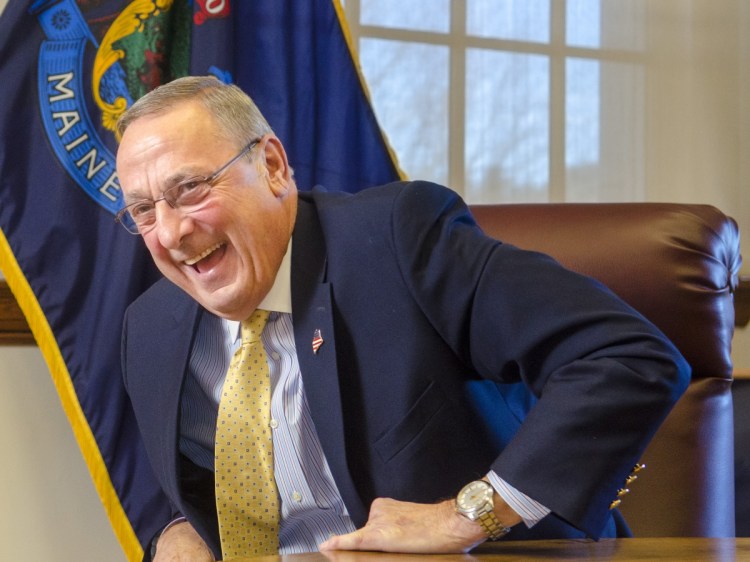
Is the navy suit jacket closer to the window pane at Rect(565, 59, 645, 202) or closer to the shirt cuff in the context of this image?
the shirt cuff

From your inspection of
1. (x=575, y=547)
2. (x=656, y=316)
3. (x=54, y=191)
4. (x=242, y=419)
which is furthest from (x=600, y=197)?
(x=575, y=547)

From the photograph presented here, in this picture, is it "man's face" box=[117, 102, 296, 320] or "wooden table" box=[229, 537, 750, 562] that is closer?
"wooden table" box=[229, 537, 750, 562]

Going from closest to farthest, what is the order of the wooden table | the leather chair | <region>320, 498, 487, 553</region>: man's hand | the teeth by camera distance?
the wooden table → <region>320, 498, 487, 553</region>: man's hand → the teeth → the leather chair

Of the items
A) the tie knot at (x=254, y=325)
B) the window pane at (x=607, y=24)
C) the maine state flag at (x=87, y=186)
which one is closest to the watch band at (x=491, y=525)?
the tie knot at (x=254, y=325)

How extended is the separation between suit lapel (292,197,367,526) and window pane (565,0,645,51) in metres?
1.96

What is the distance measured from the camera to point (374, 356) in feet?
4.96

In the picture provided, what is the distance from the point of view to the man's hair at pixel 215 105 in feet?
5.21

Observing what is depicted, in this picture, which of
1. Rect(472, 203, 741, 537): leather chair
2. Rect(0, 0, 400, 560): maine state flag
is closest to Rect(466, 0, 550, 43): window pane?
Rect(0, 0, 400, 560): maine state flag

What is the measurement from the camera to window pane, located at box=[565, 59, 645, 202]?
323 cm

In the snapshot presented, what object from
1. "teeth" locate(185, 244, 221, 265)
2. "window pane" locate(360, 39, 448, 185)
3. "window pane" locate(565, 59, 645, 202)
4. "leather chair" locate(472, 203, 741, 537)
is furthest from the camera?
"window pane" locate(565, 59, 645, 202)

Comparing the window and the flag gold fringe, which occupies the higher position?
the window

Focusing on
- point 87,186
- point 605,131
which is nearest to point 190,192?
point 87,186

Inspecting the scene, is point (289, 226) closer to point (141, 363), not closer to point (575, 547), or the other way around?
point (141, 363)

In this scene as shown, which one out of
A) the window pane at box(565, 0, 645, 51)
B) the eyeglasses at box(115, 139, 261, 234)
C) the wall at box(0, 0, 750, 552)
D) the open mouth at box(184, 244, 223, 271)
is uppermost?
the window pane at box(565, 0, 645, 51)
